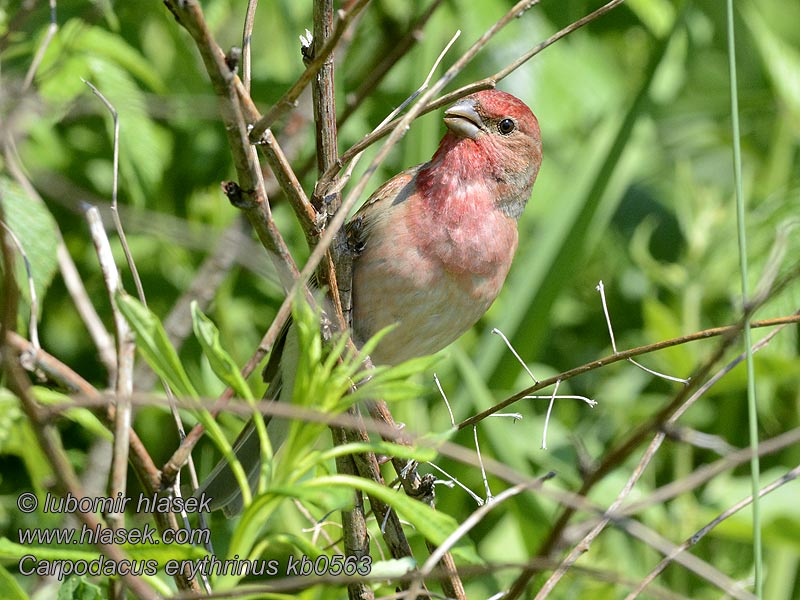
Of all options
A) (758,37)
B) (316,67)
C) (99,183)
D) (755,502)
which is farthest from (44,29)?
(758,37)

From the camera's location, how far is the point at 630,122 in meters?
3.86

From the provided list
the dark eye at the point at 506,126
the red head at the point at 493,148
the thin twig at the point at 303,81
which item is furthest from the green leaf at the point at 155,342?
the dark eye at the point at 506,126

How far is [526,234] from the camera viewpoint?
4988mm

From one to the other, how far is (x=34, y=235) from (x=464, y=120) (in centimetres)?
143

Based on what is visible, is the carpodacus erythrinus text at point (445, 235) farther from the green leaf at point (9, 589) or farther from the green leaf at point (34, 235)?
the green leaf at point (9, 589)

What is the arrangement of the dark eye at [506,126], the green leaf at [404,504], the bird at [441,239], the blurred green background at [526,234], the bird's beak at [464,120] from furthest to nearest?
the dark eye at [506,126] < the bird's beak at [464,120] < the blurred green background at [526,234] < the bird at [441,239] < the green leaf at [404,504]

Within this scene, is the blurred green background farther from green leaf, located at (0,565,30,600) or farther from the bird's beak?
green leaf, located at (0,565,30,600)

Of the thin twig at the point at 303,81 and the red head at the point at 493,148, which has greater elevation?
the thin twig at the point at 303,81

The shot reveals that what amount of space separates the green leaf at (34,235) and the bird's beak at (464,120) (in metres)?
1.33

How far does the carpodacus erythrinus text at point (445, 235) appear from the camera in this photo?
9.98ft

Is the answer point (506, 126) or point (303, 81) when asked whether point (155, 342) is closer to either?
point (303, 81)

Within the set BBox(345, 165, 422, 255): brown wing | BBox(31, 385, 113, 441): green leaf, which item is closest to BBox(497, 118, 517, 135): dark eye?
BBox(345, 165, 422, 255): brown wing

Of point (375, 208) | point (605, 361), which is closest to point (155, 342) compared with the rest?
point (605, 361)

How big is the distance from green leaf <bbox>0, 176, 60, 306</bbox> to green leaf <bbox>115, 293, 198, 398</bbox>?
96 cm
